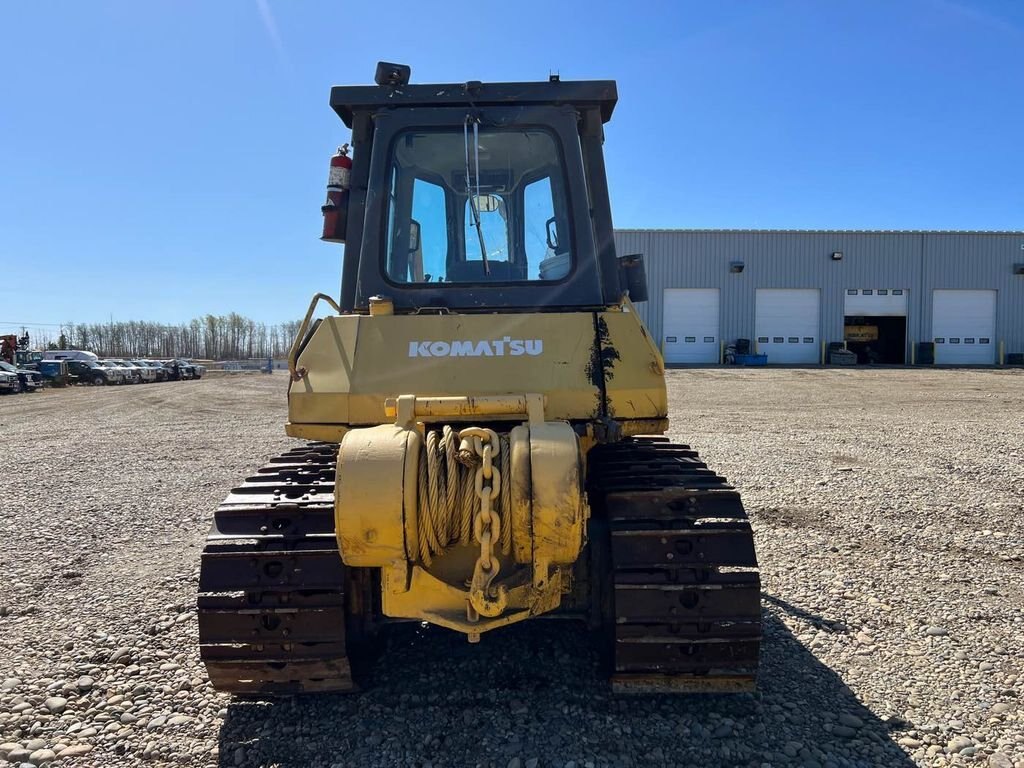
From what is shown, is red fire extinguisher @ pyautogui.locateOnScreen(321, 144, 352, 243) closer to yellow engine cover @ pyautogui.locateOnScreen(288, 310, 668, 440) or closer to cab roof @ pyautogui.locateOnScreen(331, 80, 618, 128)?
cab roof @ pyautogui.locateOnScreen(331, 80, 618, 128)

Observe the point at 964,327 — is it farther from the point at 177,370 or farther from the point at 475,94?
the point at 177,370

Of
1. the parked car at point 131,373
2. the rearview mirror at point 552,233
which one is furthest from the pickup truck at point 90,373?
the rearview mirror at point 552,233

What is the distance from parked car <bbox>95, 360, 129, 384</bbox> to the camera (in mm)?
32116

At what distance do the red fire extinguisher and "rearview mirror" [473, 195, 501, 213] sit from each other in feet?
2.35

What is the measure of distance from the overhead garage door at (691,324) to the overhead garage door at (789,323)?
7.97ft

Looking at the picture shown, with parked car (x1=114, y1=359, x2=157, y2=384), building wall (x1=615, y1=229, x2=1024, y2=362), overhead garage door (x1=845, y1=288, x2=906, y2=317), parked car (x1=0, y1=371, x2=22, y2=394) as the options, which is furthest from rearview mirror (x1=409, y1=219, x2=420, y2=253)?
overhead garage door (x1=845, y1=288, x2=906, y2=317)

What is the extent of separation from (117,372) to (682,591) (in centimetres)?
3530

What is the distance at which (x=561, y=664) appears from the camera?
3.55m

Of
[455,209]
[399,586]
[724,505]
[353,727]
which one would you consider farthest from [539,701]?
[455,209]

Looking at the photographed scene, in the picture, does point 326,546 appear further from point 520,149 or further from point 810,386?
point 810,386

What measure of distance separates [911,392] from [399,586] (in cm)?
2051

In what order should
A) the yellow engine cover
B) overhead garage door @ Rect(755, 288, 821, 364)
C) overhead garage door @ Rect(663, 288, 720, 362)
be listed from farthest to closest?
overhead garage door @ Rect(755, 288, 821, 364) → overhead garage door @ Rect(663, 288, 720, 362) → the yellow engine cover

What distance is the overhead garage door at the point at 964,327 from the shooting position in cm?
3534

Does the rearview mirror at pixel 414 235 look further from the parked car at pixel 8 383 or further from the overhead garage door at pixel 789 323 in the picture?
the overhead garage door at pixel 789 323
